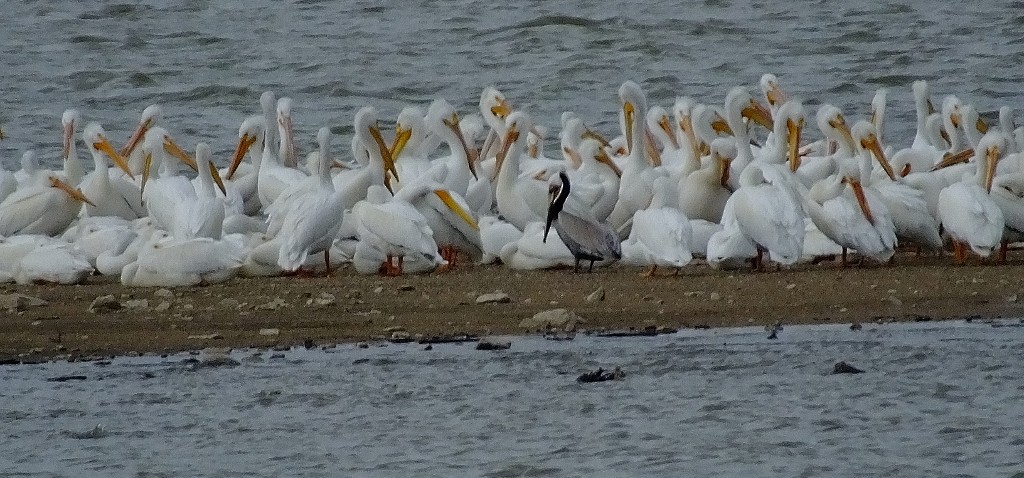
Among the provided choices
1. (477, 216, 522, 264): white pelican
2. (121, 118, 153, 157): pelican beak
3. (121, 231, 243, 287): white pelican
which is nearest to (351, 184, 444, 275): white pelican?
(477, 216, 522, 264): white pelican

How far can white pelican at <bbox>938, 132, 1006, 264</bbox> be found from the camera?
11.2 metres

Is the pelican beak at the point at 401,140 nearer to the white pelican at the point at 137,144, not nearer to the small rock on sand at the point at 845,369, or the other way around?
the white pelican at the point at 137,144

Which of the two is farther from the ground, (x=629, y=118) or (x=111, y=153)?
(x=629, y=118)

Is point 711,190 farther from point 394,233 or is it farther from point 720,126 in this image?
point 720,126

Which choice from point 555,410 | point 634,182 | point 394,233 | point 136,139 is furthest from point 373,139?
point 555,410

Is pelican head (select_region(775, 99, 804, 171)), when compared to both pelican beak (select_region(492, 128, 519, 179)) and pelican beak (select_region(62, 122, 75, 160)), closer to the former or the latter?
pelican beak (select_region(492, 128, 519, 179))

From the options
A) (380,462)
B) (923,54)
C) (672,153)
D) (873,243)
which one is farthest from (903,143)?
(380,462)

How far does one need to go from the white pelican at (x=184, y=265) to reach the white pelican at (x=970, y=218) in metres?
3.63

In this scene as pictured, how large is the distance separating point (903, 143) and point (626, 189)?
207 inches

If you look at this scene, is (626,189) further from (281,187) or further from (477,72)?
(477,72)

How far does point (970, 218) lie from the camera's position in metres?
11.2

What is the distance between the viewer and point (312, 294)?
10.6 m

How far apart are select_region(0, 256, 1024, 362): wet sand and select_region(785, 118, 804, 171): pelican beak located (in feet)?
7.27

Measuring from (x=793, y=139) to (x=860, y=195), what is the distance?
2230 millimetres
